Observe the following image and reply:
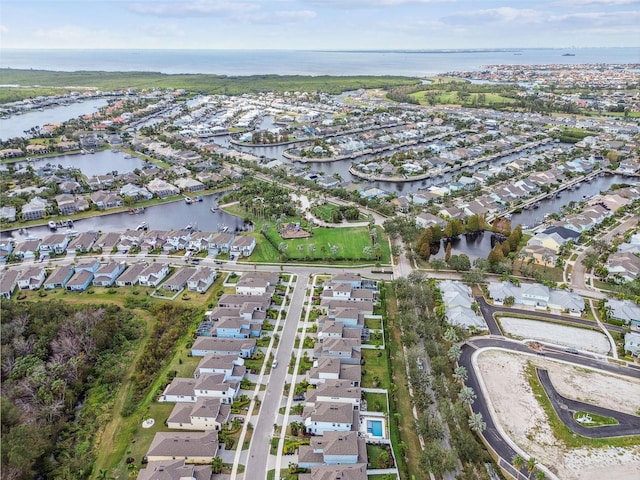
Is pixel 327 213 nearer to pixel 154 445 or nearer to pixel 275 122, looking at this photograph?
pixel 154 445

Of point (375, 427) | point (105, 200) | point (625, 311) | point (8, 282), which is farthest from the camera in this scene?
point (105, 200)

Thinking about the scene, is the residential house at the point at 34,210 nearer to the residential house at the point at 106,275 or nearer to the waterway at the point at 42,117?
the residential house at the point at 106,275

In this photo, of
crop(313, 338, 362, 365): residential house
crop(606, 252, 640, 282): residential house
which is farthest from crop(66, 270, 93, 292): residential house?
crop(606, 252, 640, 282): residential house

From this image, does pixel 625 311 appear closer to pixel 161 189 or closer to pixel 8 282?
pixel 8 282

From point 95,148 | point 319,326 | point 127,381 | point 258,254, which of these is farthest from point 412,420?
point 95,148

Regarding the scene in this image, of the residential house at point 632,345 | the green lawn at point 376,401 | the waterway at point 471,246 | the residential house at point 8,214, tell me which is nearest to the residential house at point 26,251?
the residential house at point 8,214

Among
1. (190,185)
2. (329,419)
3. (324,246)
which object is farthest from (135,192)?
(329,419)

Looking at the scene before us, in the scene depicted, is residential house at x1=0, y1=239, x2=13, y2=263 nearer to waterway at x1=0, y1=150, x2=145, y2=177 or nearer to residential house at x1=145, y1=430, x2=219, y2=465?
waterway at x1=0, y1=150, x2=145, y2=177
